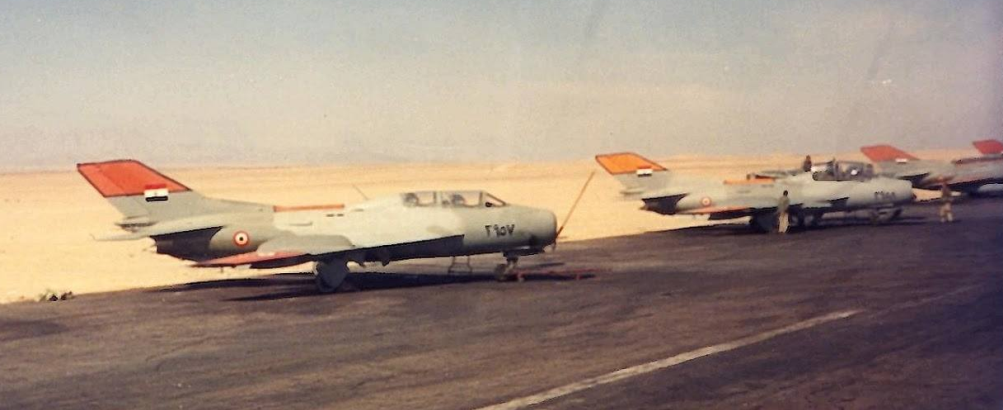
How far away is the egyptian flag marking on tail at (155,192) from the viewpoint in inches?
853

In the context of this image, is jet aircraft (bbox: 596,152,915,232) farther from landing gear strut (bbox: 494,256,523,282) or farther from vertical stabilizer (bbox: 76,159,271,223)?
vertical stabilizer (bbox: 76,159,271,223)

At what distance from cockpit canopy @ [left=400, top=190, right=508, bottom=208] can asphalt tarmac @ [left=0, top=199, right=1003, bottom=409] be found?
185cm

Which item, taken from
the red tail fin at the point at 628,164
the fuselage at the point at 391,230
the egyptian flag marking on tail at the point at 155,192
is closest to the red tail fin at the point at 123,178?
the egyptian flag marking on tail at the point at 155,192

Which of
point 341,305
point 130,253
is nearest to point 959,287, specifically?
point 341,305

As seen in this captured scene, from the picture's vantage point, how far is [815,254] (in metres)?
25.8

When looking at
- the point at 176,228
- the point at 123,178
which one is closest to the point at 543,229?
the point at 176,228

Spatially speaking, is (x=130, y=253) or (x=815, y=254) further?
(x=130, y=253)

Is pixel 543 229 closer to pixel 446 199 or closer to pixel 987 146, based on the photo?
pixel 446 199

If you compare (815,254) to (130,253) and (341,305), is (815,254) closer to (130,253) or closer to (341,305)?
(341,305)

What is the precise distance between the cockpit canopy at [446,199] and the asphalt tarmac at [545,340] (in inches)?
73.0

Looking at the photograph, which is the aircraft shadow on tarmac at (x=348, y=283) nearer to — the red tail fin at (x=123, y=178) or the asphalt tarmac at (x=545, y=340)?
the asphalt tarmac at (x=545, y=340)

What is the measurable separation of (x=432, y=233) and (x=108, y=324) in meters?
7.18

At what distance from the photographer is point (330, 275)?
20.6m

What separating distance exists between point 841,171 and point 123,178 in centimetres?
2610
